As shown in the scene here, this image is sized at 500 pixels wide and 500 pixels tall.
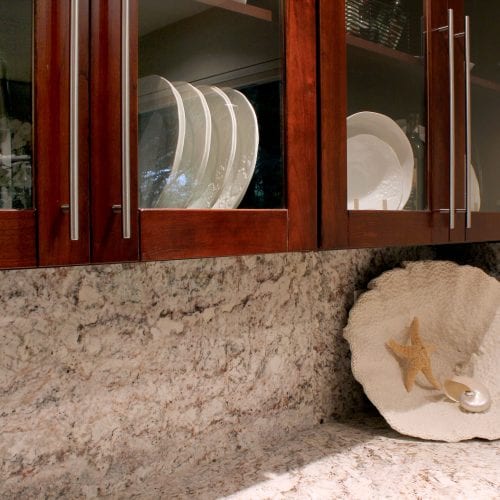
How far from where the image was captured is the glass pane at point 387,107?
1114 millimetres

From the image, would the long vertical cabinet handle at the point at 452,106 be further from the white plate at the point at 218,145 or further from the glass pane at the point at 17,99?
the glass pane at the point at 17,99

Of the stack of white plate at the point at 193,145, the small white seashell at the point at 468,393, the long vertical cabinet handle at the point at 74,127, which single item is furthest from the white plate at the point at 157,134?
the small white seashell at the point at 468,393

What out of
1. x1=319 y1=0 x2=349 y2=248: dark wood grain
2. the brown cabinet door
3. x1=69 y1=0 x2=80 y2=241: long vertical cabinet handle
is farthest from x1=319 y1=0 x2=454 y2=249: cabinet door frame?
x1=69 y1=0 x2=80 y2=241: long vertical cabinet handle

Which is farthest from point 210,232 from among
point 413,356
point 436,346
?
point 436,346

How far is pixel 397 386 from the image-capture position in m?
1.48

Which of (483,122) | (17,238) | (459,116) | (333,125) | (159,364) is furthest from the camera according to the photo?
(483,122)

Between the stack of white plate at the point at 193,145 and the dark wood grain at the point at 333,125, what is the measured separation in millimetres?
135

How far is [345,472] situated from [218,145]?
692 mm

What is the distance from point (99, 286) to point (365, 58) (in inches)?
25.1

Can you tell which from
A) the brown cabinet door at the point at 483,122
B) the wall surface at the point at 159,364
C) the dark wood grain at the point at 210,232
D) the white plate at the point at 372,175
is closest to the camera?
the dark wood grain at the point at 210,232

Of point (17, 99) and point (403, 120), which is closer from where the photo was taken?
point (17, 99)

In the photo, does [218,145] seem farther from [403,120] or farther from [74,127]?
[403,120]

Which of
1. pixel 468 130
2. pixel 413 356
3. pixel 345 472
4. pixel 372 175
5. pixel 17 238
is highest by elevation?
pixel 468 130

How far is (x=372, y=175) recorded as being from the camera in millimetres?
1171
